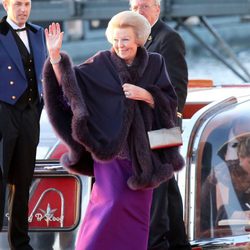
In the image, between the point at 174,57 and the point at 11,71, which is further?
the point at 174,57

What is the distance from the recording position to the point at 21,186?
5.70 m

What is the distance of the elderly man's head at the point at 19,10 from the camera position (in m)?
5.62

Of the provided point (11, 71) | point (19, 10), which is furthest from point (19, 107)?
point (19, 10)

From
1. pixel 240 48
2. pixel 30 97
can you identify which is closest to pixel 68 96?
pixel 30 97

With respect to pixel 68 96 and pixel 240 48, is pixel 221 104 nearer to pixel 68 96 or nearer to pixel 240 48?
pixel 68 96

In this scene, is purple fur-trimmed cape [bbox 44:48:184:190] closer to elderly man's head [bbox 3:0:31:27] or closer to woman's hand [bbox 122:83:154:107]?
woman's hand [bbox 122:83:154:107]

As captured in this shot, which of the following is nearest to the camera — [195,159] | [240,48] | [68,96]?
[68,96]

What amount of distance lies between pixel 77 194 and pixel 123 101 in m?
0.88

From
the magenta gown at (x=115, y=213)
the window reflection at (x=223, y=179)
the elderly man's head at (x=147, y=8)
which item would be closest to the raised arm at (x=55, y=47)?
the magenta gown at (x=115, y=213)

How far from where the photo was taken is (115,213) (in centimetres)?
499

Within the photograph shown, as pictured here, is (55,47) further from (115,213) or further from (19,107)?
(115,213)

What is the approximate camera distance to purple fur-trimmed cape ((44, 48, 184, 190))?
4965mm

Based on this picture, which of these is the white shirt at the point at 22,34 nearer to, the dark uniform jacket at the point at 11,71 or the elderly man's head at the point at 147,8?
the dark uniform jacket at the point at 11,71

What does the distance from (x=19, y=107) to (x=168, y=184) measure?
35.3 inches
